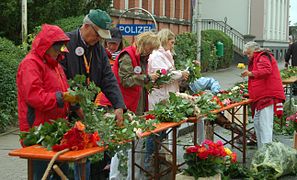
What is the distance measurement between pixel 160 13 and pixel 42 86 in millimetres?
25293

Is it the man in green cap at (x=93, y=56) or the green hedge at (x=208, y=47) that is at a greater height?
the man in green cap at (x=93, y=56)

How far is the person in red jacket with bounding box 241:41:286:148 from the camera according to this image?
8960 millimetres

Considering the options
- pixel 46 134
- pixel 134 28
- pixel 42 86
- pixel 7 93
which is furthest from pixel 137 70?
pixel 134 28

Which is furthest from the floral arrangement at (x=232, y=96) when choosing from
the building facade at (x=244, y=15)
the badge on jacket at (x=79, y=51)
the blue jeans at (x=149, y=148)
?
the building facade at (x=244, y=15)

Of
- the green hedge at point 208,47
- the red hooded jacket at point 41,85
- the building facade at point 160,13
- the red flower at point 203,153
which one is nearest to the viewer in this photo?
the red hooded jacket at point 41,85

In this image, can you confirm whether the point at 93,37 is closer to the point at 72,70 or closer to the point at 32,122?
the point at 72,70

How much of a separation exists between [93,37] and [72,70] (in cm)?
36

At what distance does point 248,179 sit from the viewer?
8086mm

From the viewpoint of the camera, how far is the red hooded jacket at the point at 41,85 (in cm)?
475

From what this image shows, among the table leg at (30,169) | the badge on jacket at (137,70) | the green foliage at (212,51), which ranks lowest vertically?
the green foliage at (212,51)

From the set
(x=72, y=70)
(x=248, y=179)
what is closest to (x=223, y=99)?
(x=248, y=179)

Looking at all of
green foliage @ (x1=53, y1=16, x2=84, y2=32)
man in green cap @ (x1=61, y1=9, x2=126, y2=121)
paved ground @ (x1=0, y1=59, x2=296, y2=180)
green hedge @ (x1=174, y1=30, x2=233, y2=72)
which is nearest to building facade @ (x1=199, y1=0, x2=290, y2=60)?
green hedge @ (x1=174, y1=30, x2=233, y2=72)

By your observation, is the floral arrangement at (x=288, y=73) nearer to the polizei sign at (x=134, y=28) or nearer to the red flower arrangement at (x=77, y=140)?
the polizei sign at (x=134, y=28)

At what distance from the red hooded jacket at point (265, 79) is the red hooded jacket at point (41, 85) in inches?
174
